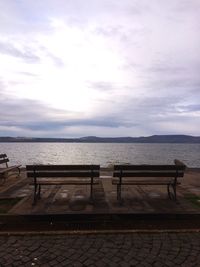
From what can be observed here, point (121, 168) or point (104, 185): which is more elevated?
point (121, 168)

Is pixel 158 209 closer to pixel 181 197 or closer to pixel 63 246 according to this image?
pixel 181 197

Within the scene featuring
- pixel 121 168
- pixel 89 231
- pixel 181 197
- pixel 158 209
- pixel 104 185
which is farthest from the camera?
pixel 104 185

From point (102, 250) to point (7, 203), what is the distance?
3.45 metres

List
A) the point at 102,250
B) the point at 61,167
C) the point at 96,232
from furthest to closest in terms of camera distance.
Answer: the point at 61,167
the point at 96,232
the point at 102,250

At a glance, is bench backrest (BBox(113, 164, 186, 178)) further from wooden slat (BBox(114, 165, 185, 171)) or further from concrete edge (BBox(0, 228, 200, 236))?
concrete edge (BBox(0, 228, 200, 236))

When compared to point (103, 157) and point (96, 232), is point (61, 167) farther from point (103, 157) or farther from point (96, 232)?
point (103, 157)

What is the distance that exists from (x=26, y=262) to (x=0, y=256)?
1.66 feet

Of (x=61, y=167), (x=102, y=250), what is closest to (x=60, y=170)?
(x=61, y=167)

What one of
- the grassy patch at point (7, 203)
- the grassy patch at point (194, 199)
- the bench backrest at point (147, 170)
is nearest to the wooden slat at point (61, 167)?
the bench backrest at point (147, 170)

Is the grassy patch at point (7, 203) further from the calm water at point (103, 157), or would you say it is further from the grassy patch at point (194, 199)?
the calm water at point (103, 157)

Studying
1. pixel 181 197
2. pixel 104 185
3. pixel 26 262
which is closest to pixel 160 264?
pixel 26 262

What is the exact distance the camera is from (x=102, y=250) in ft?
16.3

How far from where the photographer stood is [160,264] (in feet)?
14.7

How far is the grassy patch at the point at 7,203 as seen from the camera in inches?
272
